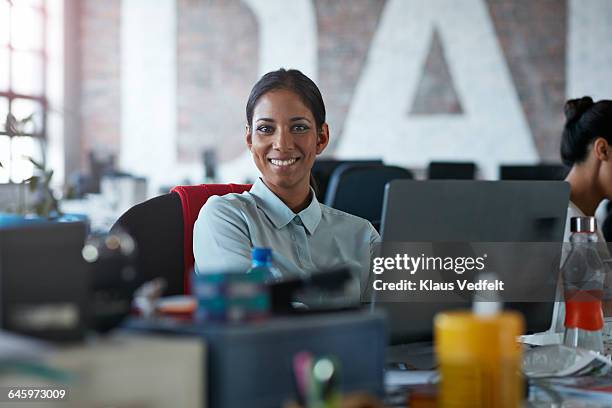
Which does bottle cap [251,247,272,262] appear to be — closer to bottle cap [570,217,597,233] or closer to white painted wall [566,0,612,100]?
bottle cap [570,217,597,233]

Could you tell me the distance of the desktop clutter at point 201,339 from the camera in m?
0.75

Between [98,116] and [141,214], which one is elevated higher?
[98,116]

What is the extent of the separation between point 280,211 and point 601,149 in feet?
3.44

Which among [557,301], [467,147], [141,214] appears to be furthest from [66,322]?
[467,147]

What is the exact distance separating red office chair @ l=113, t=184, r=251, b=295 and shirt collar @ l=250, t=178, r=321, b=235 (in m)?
0.13

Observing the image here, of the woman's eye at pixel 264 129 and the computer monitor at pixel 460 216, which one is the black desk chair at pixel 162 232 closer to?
the woman's eye at pixel 264 129

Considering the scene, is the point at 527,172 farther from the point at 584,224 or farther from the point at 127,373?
the point at 127,373

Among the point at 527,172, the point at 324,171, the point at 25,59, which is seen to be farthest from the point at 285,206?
the point at 25,59

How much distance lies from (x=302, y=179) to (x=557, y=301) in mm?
755

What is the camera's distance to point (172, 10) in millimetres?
8805

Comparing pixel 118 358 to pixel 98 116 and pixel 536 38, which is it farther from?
pixel 98 116

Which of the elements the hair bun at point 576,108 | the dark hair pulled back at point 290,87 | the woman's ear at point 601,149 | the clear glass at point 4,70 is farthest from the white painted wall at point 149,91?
the dark hair pulled back at point 290,87

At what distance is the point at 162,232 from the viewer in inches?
79.2

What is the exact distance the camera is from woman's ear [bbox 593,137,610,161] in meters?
2.50
